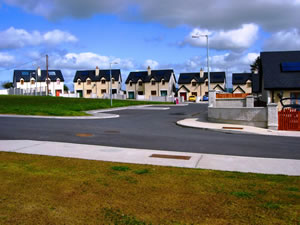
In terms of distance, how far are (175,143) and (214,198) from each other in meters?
7.42

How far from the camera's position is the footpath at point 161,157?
8805 mm

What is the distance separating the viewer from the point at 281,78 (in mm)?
28516

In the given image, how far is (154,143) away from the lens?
13.1 metres

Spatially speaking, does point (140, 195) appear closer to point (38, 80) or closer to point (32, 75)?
point (38, 80)

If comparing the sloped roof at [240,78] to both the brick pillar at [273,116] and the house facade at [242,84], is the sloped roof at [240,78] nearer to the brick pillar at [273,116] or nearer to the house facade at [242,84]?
the house facade at [242,84]

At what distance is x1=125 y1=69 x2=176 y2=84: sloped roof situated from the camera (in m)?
83.5

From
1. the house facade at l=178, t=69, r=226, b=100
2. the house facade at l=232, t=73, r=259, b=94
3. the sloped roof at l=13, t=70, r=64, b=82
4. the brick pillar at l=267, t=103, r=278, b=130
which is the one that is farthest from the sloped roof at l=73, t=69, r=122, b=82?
the brick pillar at l=267, t=103, r=278, b=130

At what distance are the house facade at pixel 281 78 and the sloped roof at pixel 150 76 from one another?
51786mm

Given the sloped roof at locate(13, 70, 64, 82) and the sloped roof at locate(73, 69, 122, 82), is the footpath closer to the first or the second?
the sloped roof at locate(73, 69, 122, 82)

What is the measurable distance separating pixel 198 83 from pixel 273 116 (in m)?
65.8

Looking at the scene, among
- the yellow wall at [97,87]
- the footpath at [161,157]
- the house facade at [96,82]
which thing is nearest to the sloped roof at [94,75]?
the house facade at [96,82]

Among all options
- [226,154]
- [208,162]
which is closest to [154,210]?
[208,162]

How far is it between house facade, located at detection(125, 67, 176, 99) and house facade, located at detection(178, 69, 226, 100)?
10.6 feet

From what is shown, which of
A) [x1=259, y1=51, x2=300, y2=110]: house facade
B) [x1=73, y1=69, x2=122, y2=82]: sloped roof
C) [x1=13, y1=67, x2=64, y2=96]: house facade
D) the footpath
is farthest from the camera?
[x1=13, y1=67, x2=64, y2=96]: house facade
